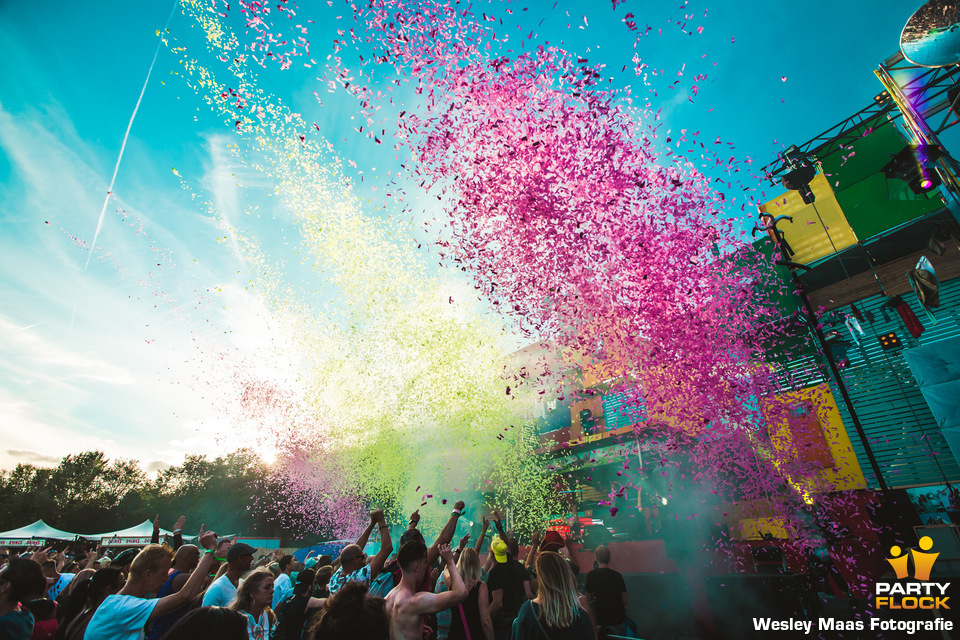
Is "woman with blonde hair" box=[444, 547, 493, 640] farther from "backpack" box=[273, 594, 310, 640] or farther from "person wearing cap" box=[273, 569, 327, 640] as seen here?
"backpack" box=[273, 594, 310, 640]

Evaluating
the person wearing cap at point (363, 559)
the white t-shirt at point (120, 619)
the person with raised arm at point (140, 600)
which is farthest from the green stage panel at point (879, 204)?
the white t-shirt at point (120, 619)

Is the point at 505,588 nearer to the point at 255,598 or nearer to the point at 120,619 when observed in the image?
the point at 255,598

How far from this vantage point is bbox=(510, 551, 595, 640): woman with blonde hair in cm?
326

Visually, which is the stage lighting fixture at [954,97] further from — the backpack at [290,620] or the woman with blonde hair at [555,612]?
the backpack at [290,620]

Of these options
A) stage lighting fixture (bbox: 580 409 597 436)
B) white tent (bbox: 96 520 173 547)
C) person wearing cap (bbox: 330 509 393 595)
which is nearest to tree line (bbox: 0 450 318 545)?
white tent (bbox: 96 520 173 547)

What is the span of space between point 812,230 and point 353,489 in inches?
1274

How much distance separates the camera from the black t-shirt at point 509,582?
16.4ft

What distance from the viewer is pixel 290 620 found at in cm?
418

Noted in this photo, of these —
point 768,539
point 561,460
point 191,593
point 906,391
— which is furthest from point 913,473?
point 191,593

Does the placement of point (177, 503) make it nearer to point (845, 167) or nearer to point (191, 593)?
point (191, 593)

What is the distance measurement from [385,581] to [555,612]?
1.74 meters

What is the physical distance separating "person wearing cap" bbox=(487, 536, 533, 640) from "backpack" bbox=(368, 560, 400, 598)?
1407 mm

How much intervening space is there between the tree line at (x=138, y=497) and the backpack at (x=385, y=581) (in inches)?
1830

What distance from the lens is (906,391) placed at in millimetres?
12797
